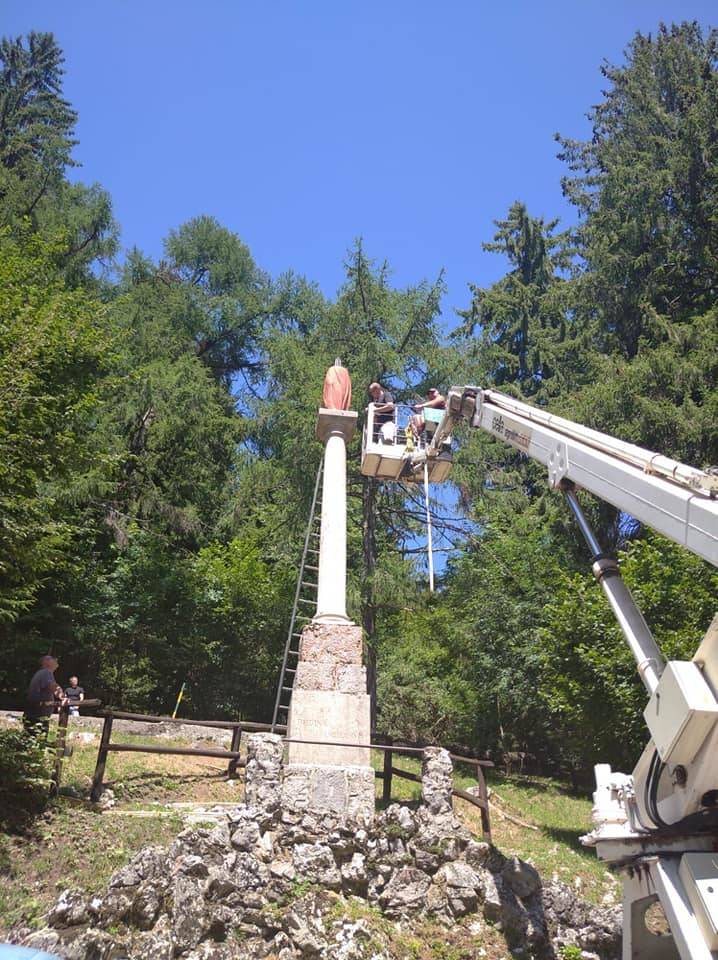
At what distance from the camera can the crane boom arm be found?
216 inches

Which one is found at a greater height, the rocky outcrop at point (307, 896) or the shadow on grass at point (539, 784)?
the shadow on grass at point (539, 784)

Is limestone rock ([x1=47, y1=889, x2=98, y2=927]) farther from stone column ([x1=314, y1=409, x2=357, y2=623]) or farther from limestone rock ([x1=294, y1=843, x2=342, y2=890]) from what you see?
stone column ([x1=314, y1=409, x2=357, y2=623])

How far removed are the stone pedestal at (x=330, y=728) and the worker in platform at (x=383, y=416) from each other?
2988 millimetres

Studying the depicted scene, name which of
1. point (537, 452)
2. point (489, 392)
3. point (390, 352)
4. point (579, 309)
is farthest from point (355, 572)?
point (579, 309)

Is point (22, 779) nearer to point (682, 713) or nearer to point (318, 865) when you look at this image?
point (318, 865)

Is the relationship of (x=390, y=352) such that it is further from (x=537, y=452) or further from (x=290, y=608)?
(x=537, y=452)

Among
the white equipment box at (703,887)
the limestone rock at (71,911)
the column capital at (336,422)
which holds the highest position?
the column capital at (336,422)

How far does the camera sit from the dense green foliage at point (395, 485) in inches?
663

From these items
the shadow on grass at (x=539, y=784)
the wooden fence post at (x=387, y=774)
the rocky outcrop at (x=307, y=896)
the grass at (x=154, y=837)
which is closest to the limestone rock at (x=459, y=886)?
the rocky outcrop at (x=307, y=896)

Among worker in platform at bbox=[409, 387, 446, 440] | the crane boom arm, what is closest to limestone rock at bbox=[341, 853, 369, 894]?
the crane boom arm

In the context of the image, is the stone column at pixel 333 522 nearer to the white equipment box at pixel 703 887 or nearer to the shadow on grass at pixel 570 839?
the shadow on grass at pixel 570 839

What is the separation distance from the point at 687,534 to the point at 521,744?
18699mm

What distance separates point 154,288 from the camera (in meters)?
33.8

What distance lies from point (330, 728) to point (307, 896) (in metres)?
3.28
